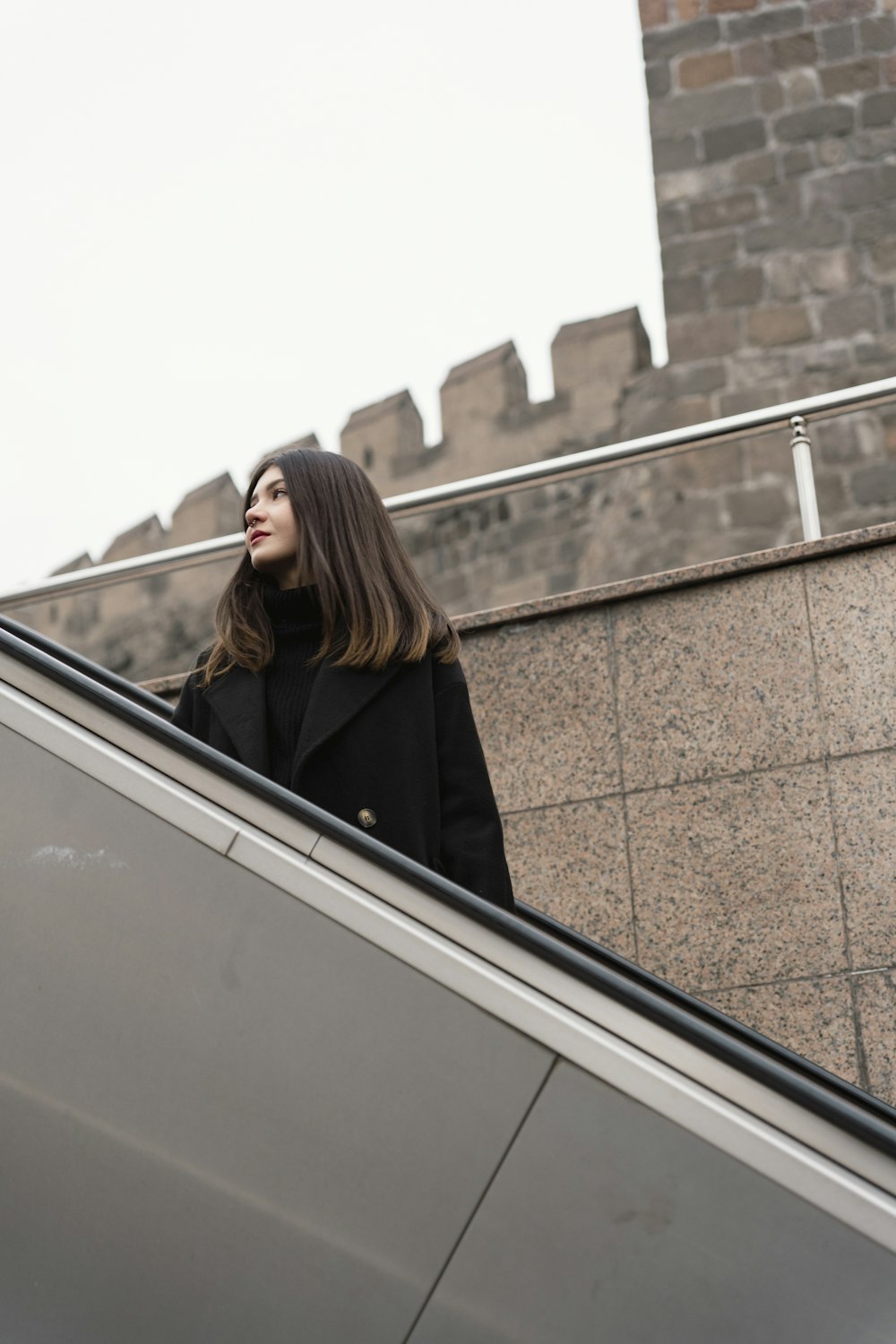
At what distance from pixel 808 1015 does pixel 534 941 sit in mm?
2325

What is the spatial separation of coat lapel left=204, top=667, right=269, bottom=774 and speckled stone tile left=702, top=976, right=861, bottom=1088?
1.73 m

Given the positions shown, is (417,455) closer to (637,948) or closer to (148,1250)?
(637,948)

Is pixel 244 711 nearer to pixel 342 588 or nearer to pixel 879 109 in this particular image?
pixel 342 588

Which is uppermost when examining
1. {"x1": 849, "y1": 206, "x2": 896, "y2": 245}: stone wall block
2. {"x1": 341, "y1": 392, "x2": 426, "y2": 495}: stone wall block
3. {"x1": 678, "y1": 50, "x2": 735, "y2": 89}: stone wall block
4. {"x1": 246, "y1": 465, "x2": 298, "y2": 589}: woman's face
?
{"x1": 246, "y1": 465, "x2": 298, "y2": 589}: woman's face

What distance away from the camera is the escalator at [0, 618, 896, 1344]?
185 centimetres

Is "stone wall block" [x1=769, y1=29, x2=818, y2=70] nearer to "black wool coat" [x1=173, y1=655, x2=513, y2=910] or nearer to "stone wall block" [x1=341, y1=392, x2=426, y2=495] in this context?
"stone wall block" [x1=341, y1=392, x2=426, y2=495]

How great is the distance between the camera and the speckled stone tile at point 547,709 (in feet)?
15.3

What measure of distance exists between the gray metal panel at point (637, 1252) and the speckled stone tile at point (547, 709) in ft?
8.89

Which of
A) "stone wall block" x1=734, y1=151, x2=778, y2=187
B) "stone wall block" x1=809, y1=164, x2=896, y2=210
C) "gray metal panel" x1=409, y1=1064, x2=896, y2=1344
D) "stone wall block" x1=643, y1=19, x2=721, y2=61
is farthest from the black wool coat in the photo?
"stone wall block" x1=643, y1=19, x2=721, y2=61

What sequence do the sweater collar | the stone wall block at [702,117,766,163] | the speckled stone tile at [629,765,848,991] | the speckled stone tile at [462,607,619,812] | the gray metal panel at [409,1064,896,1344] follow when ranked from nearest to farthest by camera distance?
the gray metal panel at [409,1064,896,1344], the sweater collar, the speckled stone tile at [629,765,848,991], the speckled stone tile at [462,607,619,812], the stone wall block at [702,117,766,163]

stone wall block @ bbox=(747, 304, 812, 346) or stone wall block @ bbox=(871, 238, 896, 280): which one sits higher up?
stone wall block @ bbox=(871, 238, 896, 280)

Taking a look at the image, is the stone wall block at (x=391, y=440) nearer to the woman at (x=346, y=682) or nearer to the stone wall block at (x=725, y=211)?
the stone wall block at (x=725, y=211)

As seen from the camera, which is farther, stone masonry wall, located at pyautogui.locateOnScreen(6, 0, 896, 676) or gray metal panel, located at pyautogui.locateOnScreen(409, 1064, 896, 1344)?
stone masonry wall, located at pyautogui.locateOnScreen(6, 0, 896, 676)

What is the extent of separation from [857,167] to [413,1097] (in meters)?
9.73
